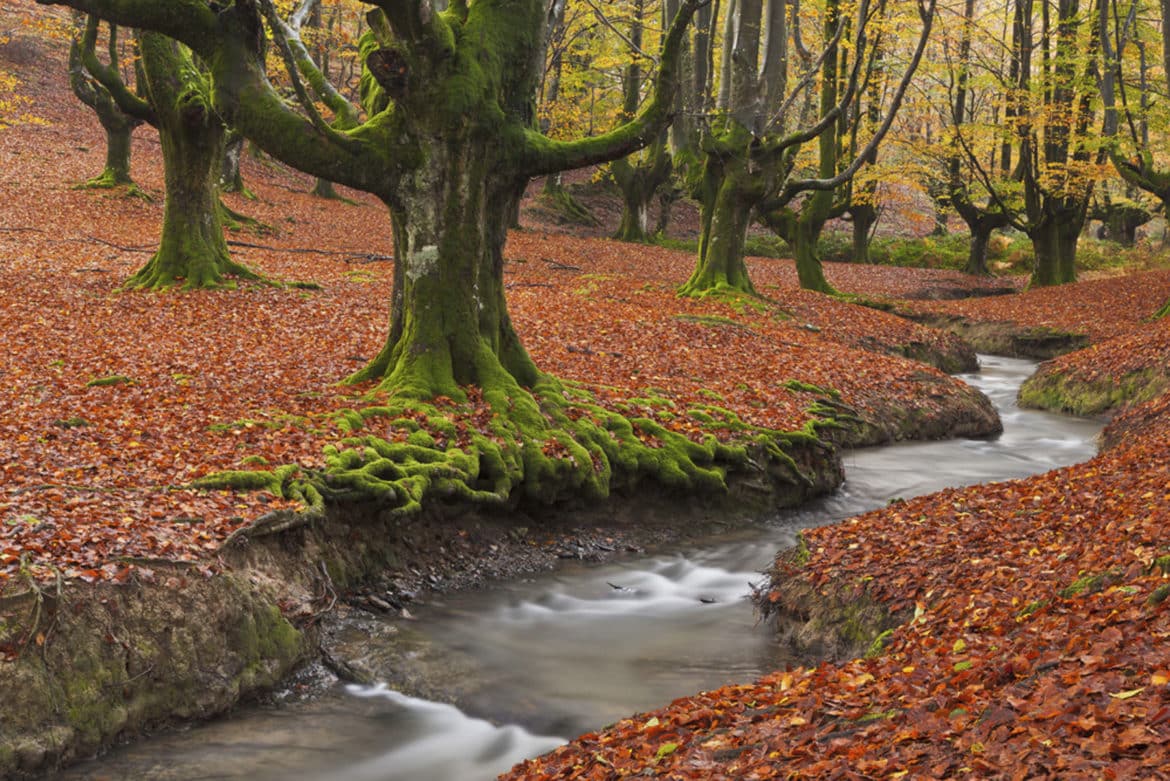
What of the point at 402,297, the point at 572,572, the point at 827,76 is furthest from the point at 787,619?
the point at 827,76

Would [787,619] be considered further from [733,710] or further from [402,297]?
[402,297]

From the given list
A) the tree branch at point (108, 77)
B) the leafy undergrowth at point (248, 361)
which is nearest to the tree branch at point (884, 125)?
the leafy undergrowth at point (248, 361)

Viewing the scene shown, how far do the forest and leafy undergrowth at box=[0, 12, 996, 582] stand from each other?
7 centimetres

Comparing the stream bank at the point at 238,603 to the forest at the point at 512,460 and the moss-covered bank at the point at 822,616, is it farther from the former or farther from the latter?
the moss-covered bank at the point at 822,616

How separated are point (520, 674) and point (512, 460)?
2670 mm

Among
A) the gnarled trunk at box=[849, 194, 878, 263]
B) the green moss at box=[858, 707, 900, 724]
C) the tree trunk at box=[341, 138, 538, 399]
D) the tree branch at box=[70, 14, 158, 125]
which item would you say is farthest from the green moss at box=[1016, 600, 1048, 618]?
the gnarled trunk at box=[849, 194, 878, 263]

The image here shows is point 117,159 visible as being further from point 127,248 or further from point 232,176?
point 127,248

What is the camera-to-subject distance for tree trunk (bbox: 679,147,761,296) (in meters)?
18.8

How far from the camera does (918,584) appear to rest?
6.68 metres

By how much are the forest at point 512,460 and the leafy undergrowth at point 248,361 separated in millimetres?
69

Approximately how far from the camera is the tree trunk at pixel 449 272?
9.57 m

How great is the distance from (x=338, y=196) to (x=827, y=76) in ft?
59.0

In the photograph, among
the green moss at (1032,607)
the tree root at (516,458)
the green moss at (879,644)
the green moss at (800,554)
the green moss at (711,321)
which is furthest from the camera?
the green moss at (711,321)

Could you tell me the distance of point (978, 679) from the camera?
4.55 meters
